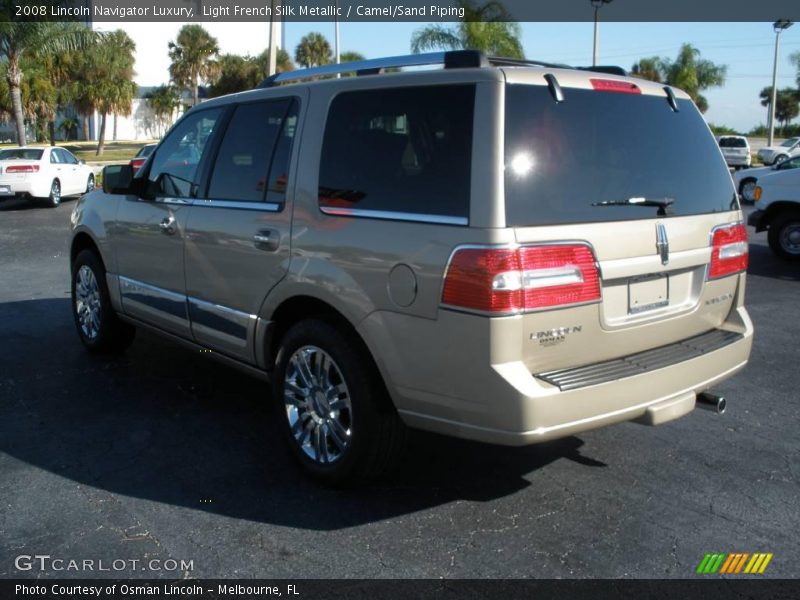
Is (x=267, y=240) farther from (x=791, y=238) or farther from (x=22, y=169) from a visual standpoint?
(x=22, y=169)

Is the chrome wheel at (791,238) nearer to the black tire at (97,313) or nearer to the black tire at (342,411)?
the black tire at (97,313)

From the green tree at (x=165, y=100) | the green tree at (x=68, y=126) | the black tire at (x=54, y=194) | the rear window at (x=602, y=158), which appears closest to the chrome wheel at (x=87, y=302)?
the rear window at (x=602, y=158)

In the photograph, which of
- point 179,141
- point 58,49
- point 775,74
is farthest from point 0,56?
point 775,74

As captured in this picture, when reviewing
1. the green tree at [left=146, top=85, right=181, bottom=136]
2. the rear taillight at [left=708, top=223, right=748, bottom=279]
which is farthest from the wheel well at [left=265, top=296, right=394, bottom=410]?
the green tree at [left=146, top=85, right=181, bottom=136]

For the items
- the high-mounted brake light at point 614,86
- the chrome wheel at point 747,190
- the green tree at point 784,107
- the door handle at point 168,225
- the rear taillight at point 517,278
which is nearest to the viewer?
the rear taillight at point 517,278

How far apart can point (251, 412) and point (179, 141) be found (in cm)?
187

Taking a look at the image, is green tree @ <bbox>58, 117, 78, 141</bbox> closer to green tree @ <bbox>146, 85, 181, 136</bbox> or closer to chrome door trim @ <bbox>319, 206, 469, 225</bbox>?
green tree @ <bbox>146, 85, 181, 136</bbox>

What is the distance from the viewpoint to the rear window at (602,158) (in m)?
3.27

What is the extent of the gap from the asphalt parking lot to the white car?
1455 cm

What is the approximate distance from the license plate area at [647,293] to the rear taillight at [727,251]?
394 millimetres

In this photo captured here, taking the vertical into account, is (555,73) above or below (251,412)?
above

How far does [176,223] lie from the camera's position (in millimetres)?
4934

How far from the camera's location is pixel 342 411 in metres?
3.87
